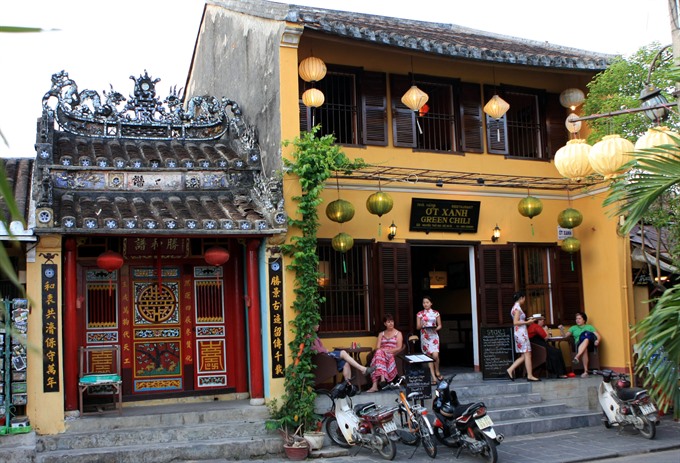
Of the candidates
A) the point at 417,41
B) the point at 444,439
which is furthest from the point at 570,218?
the point at 444,439

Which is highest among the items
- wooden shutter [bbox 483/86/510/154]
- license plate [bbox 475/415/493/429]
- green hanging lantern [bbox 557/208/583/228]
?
wooden shutter [bbox 483/86/510/154]

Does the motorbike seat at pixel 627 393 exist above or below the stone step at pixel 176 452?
above

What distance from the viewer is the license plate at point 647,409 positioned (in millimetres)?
11750

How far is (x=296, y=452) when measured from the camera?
10.6 m

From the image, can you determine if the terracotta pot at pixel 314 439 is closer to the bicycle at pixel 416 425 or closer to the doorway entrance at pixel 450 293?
the bicycle at pixel 416 425

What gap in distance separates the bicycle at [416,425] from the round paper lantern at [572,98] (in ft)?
23.7

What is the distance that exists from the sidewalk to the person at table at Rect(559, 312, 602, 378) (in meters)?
1.81

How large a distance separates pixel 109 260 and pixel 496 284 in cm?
712

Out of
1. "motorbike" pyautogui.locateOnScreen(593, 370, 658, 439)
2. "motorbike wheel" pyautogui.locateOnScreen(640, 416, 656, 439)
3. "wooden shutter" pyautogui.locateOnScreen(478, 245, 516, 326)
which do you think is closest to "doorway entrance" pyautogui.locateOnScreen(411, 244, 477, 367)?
"wooden shutter" pyautogui.locateOnScreen(478, 245, 516, 326)

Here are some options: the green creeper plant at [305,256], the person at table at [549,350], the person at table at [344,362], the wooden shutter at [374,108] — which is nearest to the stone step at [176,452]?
the green creeper plant at [305,256]

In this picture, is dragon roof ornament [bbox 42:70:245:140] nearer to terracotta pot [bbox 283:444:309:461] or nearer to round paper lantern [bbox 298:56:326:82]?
round paper lantern [bbox 298:56:326:82]

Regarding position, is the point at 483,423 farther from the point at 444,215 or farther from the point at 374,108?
the point at 374,108

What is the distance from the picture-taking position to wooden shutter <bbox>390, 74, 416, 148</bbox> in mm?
14211

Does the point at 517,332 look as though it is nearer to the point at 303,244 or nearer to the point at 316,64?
the point at 303,244
